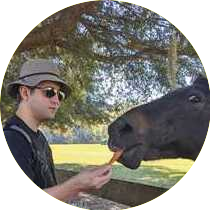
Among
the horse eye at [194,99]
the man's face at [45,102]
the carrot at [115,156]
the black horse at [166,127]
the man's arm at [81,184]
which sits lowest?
the man's arm at [81,184]

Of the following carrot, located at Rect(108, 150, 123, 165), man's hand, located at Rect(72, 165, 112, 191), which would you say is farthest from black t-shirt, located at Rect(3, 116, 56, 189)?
carrot, located at Rect(108, 150, 123, 165)

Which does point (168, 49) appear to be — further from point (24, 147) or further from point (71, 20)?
point (24, 147)

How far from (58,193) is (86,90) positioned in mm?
455

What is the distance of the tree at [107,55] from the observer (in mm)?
1780

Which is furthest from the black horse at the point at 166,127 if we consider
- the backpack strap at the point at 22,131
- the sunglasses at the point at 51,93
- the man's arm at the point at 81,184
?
the backpack strap at the point at 22,131

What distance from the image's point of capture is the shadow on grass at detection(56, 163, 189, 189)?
1.76 m

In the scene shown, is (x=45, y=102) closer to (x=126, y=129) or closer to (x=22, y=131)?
(x=22, y=131)

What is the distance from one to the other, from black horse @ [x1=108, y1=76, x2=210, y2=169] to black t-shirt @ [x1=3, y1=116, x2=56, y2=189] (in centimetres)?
28

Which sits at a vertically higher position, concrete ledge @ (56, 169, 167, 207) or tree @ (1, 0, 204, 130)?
tree @ (1, 0, 204, 130)

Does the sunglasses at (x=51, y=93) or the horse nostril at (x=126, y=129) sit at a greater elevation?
the sunglasses at (x=51, y=93)

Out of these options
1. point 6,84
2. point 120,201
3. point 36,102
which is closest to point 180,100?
point 120,201

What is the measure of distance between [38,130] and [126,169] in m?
0.41

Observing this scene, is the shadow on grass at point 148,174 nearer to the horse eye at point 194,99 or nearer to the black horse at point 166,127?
the black horse at point 166,127

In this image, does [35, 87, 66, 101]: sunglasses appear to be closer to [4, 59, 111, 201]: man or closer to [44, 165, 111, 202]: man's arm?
[4, 59, 111, 201]: man
